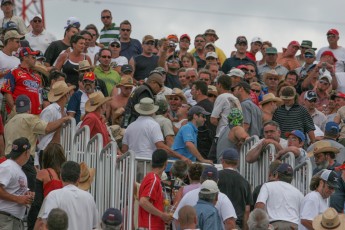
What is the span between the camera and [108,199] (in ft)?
73.0

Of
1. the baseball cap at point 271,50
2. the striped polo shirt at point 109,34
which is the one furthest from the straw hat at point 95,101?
the striped polo shirt at point 109,34

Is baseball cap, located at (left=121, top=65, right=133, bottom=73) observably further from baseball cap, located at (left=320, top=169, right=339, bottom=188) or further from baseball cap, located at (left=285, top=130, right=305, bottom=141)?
baseball cap, located at (left=320, top=169, right=339, bottom=188)

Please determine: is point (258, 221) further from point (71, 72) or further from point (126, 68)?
point (126, 68)

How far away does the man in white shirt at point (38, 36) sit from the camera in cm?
3054

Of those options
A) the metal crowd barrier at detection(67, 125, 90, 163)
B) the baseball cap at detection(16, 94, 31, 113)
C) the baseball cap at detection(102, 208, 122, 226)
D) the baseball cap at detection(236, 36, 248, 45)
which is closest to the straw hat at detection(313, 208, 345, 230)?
the baseball cap at detection(102, 208, 122, 226)

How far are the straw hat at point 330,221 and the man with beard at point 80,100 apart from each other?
6660mm

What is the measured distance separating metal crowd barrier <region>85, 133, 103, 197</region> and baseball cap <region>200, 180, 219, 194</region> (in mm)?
3271

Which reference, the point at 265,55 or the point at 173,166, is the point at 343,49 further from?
the point at 173,166

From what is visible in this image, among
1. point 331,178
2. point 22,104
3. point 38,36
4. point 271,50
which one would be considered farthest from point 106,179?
point 271,50

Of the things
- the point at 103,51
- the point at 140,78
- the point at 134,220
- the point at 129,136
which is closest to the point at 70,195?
the point at 134,220

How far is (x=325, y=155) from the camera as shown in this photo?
2327 centimetres

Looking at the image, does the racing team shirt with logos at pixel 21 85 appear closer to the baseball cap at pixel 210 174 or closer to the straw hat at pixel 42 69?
→ the straw hat at pixel 42 69

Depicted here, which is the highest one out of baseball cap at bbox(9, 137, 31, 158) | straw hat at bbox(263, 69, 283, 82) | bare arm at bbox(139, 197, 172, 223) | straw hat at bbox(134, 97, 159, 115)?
straw hat at bbox(263, 69, 283, 82)

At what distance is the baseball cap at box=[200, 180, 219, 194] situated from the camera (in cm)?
1945
